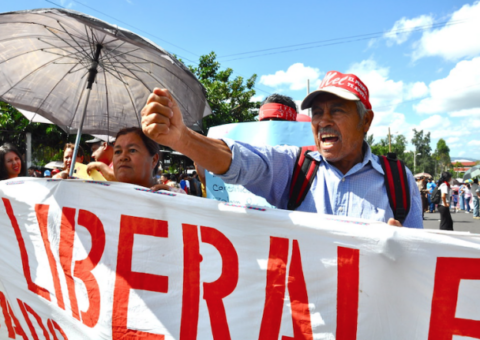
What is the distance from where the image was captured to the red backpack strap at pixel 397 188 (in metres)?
1.76

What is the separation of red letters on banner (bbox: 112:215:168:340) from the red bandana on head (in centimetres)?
177

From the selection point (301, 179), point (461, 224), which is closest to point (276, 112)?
point (301, 179)

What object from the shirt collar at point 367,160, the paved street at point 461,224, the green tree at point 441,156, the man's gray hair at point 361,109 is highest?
the green tree at point 441,156

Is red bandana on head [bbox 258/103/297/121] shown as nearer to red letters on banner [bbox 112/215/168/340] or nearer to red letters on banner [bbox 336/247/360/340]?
red letters on banner [bbox 112/215/168/340]

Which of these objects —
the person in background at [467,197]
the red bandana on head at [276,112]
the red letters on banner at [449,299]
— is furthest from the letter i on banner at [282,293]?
the person in background at [467,197]

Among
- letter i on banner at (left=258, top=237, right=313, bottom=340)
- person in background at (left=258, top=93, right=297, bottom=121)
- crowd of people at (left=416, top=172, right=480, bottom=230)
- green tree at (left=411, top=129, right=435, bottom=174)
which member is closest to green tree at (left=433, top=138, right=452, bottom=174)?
green tree at (left=411, top=129, right=435, bottom=174)

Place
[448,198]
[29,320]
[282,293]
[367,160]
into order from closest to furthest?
[282,293]
[367,160]
[29,320]
[448,198]

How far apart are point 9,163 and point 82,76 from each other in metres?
1.27

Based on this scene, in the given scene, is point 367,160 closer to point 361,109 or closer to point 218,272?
point 361,109

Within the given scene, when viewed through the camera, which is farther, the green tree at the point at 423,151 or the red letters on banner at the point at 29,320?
the green tree at the point at 423,151

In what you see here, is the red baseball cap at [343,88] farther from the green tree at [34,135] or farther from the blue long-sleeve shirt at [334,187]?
the green tree at [34,135]

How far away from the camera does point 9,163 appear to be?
362cm

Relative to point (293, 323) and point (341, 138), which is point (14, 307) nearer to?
point (293, 323)

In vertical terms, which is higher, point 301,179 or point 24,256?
point 301,179
